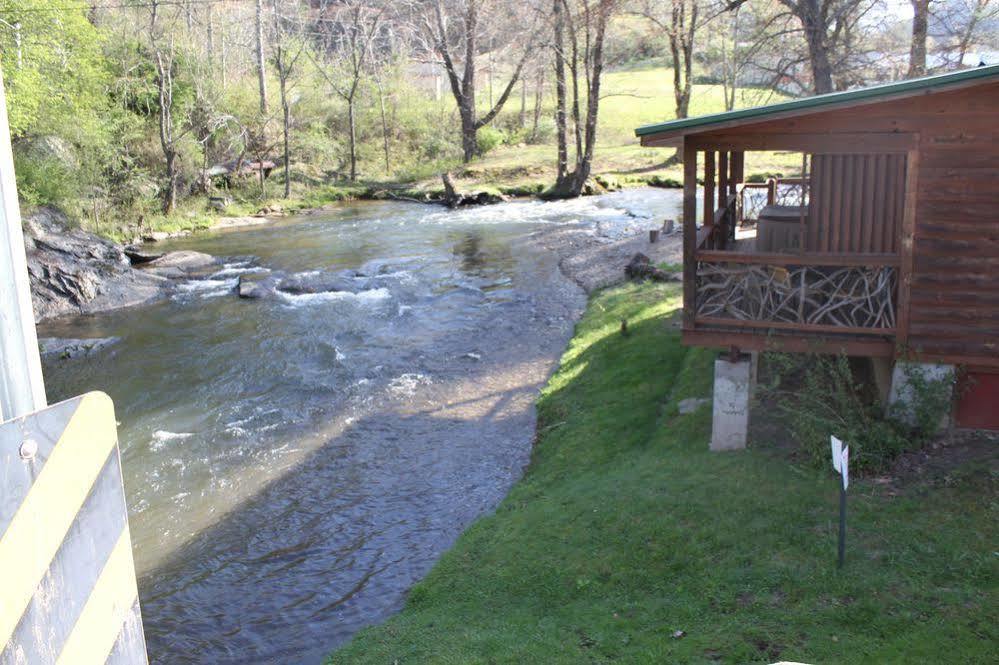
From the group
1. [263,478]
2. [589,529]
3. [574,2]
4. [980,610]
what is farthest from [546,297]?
[574,2]

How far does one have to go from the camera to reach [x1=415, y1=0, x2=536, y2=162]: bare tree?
4322 centimetres

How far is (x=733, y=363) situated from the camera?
10523 millimetres

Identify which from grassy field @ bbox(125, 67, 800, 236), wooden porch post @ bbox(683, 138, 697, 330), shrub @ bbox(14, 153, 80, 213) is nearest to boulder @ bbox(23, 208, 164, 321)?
shrub @ bbox(14, 153, 80, 213)

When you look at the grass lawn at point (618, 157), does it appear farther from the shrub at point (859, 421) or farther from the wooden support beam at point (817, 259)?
the shrub at point (859, 421)

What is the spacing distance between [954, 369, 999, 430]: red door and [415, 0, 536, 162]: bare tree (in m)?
33.8

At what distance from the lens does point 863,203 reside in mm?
11344

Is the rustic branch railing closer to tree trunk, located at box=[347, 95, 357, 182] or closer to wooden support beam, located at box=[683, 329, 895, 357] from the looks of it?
wooden support beam, located at box=[683, 329, 895, 357]

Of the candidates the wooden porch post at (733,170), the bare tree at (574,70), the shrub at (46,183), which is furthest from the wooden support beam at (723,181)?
the bare tree at (574,70)

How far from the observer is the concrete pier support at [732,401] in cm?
1052

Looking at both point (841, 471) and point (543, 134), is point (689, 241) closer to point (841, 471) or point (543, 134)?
point (841, 471)

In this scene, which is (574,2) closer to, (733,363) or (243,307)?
(243,307)

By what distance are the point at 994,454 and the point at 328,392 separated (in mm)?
Result: 10455

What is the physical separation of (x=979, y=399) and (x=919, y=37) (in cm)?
1259

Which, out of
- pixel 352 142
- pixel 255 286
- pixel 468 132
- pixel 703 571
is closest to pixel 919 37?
pixel 703 571
